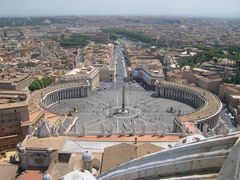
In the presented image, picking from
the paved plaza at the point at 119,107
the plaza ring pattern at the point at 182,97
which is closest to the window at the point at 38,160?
the paved plaza at the point at 119,107

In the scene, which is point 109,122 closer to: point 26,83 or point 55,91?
point 55,91

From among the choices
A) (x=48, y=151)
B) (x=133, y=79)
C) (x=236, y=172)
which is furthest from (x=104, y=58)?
(x=236, y=172)

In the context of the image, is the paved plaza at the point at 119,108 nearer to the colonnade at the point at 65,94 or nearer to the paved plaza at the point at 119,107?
the paved plaza at the point at 119,107

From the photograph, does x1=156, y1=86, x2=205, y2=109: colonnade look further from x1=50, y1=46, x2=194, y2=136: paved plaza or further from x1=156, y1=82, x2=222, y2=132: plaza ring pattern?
x1=50, y1=46, x2=194, y2=136: paved plaza

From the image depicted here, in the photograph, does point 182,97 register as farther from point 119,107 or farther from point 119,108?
point 119,108

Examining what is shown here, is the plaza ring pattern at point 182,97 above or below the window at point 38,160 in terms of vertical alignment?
below

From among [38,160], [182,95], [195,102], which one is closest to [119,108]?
[195,102]

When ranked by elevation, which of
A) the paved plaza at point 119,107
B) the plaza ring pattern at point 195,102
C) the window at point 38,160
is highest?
the window at point 38,160

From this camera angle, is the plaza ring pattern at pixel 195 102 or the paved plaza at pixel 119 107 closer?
the plaza ring pattern at pixel 195 102

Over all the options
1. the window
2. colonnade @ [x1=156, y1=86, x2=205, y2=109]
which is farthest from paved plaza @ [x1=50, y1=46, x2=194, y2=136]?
the window
